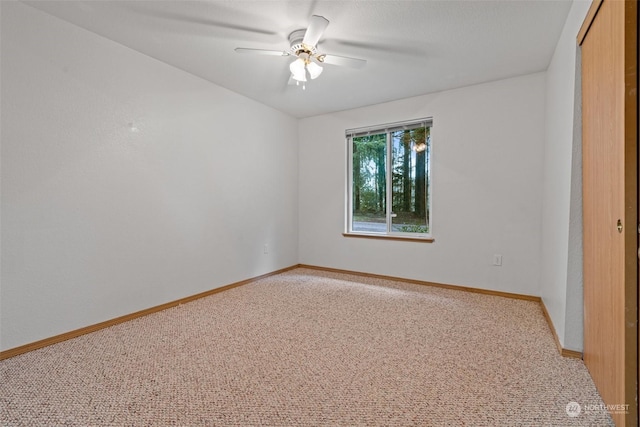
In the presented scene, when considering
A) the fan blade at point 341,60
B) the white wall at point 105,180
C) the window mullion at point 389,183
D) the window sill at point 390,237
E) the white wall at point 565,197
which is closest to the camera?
the white wall at point 565,197

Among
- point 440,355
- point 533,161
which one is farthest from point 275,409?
point 533,161

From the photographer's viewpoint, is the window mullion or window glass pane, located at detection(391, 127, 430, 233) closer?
window glass pane, located at detection(391, 127, 430, 233)

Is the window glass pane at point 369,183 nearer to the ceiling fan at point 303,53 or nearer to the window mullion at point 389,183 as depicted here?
the window mullion at point 389,183

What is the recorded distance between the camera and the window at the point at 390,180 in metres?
3.82

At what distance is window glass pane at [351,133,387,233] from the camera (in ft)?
13.6

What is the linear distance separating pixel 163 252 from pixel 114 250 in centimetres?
43

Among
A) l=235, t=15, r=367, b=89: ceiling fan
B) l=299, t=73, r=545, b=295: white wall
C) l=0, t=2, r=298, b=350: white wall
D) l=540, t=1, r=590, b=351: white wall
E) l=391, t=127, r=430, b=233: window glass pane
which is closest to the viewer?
l=540, t=1, r=590, b=351: white wall

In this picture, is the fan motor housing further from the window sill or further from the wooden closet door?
the window sill

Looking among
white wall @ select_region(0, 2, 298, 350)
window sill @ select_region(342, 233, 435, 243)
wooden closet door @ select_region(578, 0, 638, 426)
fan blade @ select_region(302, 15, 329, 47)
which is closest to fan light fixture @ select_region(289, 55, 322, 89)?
fan blade @ select_region(302, 15, 329, 47)

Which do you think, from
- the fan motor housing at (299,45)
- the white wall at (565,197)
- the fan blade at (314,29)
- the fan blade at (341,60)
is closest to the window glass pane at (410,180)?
the white wall at (565,197)

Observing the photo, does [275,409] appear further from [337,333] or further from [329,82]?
[329,82]

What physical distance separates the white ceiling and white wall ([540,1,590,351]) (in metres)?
0.28

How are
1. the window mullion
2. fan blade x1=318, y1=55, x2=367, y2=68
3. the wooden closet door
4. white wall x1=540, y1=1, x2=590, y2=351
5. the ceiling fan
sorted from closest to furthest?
the wooden closet door, white wall x1=540, y1=1, x2=590, y2=351, the ceiling fan, fan blade x1=318, y1=55, x2=367, y2=68, the window mullion

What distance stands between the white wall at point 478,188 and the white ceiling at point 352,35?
0.97 ft
